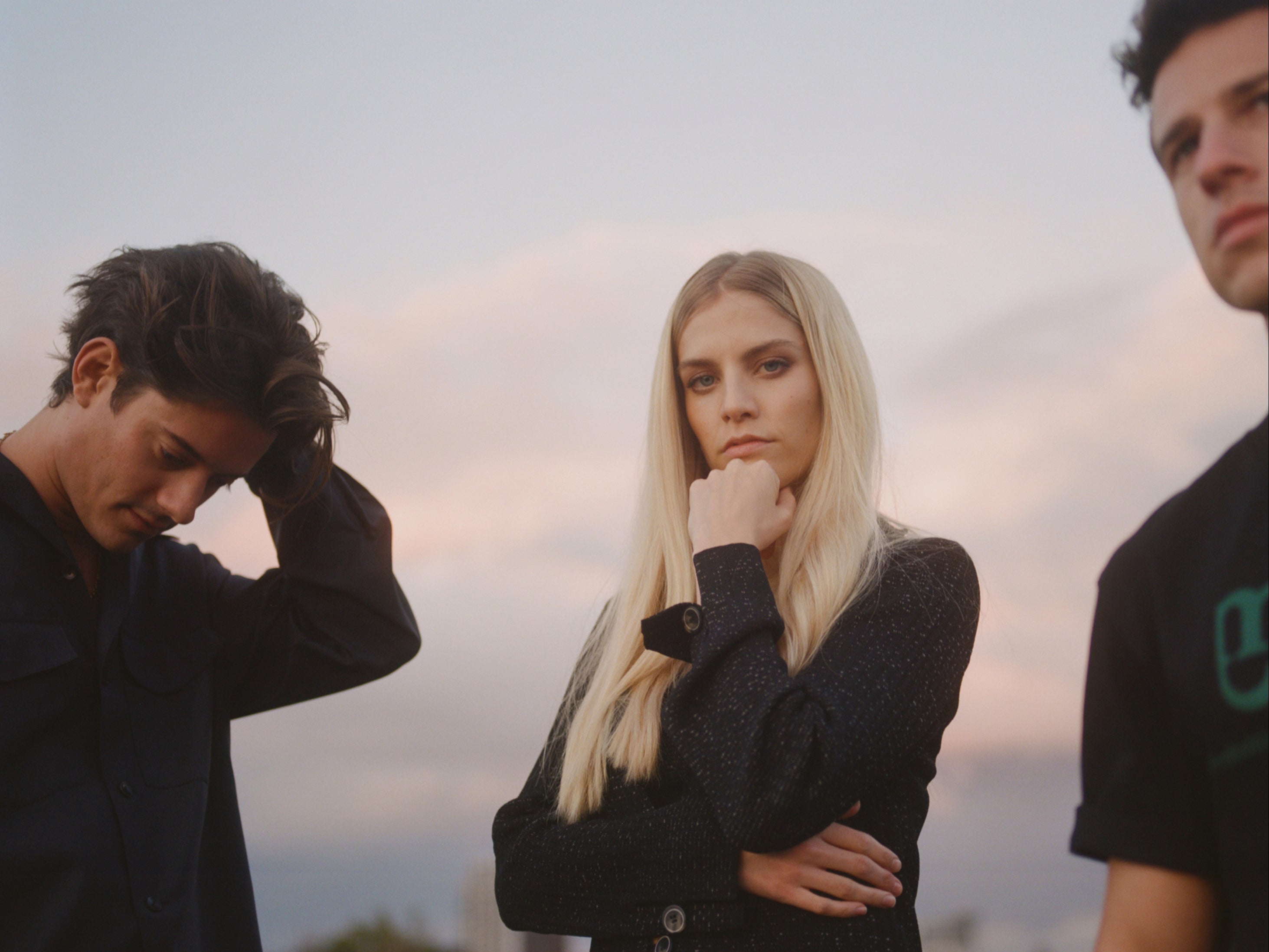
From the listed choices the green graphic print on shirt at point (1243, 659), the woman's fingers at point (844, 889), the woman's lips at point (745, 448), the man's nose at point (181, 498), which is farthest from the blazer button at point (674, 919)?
the man's nose at point (181, 498)

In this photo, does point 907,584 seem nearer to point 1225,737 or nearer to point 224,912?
point 1225,737

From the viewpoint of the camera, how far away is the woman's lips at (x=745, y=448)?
2.68 meters

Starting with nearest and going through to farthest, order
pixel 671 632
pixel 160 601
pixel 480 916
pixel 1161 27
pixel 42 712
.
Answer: pixel 1161 27, pixel 671 632, pixel 42 712, pixel 160 601, pixel 480 916

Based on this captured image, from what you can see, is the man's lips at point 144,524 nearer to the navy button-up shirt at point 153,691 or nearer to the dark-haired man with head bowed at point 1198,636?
the navy button-up shirt at point 153,691

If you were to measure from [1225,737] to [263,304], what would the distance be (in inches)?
107

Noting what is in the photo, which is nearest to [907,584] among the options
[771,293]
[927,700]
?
[927,700]

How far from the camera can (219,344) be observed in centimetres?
299

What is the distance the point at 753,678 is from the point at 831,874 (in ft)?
1.34

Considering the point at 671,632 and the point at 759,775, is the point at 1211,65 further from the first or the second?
the point at 671,632

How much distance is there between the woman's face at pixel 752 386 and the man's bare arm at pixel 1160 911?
4.51 ft

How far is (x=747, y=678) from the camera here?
2.12 meters

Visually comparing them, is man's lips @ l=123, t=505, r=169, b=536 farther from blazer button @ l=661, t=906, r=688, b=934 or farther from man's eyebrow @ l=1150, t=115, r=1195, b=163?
man's eyebrow @ l=1150, t=115, r=1195, b=163

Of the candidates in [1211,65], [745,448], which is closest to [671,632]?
[745,448]

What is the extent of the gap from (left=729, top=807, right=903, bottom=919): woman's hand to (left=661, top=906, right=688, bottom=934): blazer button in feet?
0.45
